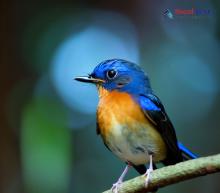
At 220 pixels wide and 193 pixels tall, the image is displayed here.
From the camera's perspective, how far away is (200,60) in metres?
1.54

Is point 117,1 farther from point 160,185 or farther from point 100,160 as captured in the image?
point 160,185

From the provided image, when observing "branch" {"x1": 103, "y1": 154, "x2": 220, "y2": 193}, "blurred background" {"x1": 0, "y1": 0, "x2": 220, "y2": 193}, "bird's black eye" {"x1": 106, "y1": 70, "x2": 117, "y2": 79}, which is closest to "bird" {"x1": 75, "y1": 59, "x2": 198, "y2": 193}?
"bird's black eye" {"x1": 106, "y1": 70, "x2": 117, "y2": 79}

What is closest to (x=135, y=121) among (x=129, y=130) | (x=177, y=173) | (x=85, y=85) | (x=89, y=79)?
(x=129, y=130)

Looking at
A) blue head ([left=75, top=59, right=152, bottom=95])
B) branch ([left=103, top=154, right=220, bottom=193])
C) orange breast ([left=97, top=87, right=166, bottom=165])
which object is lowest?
branch ([left=103, top=154, right=220, bottom=193])

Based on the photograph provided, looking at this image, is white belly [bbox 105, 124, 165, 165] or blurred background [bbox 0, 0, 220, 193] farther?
blurred background [bbox 0, 0, 220, 193]

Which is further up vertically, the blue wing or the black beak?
the black beak

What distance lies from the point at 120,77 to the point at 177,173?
0.27 meters

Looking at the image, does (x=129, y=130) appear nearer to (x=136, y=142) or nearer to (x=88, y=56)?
(x=136, y=142)

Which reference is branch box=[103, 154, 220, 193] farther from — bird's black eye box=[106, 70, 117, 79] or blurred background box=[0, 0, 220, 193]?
blurred background box=[0, 0, 220, 193]

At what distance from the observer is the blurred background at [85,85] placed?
4.53 ft

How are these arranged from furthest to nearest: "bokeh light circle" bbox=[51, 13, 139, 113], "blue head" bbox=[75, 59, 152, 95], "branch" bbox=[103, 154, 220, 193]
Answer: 1. "bokeh light circle" bbox=[51, 13, 139, 113]
2. "blue head" bbox=[75, 59, 152, 95]
3. "branch" bbox=[103, 154, 220, 193]

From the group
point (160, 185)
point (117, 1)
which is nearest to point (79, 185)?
point (117, 1)

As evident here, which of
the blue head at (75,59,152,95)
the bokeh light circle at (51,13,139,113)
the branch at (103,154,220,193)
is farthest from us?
the bokeh light circle at (51,13,139,113)

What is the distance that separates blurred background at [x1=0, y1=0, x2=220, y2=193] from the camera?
54.3 inches
